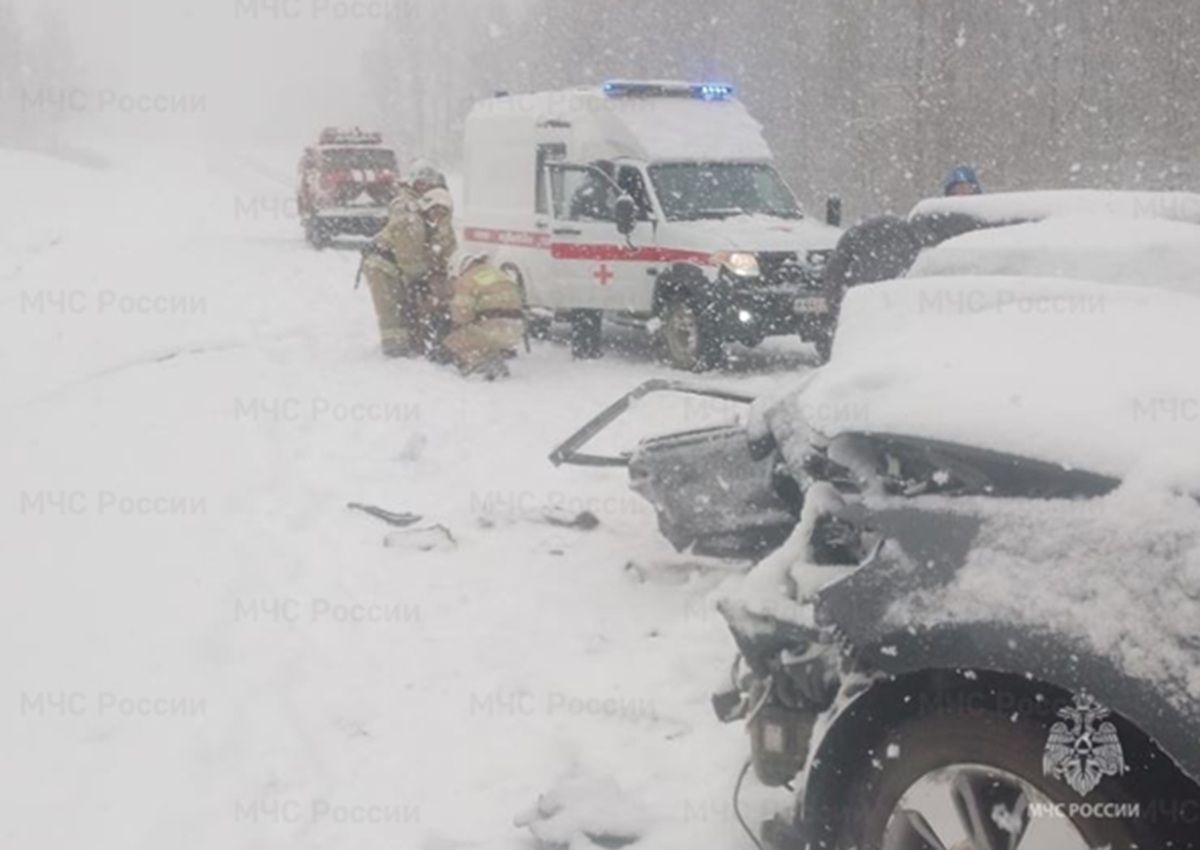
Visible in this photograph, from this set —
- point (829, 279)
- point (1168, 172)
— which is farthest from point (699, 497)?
point (1168, 172)

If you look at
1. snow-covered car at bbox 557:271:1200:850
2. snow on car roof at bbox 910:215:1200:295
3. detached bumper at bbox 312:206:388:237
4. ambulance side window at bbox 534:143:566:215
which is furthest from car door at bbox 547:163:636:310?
detached bumper at bbox 312:206:388:237

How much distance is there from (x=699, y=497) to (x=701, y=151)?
800cm

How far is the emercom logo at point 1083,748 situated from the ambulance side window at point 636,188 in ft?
32.5

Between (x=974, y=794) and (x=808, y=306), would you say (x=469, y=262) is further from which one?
(x=974, y=794)

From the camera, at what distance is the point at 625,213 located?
11.8 meters

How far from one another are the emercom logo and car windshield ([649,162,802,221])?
978 centimetres

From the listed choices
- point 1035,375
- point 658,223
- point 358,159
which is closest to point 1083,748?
point 1035,375

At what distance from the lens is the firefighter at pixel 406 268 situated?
38.7 ft

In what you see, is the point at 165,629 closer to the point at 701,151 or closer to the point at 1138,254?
the point at 1138,254

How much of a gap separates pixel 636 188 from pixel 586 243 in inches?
30.4

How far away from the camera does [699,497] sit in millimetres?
5207

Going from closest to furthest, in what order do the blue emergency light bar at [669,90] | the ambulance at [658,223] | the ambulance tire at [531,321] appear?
the ambulance at [658,223], the blue emergency light bar at [669,90], the ambulance tire at [531,321]

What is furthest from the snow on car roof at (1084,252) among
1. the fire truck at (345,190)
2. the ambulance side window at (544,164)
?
the fire truck at (345,190)

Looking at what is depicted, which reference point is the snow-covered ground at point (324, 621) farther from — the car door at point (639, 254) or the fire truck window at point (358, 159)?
A: the fire truck window at point (358, 159)
